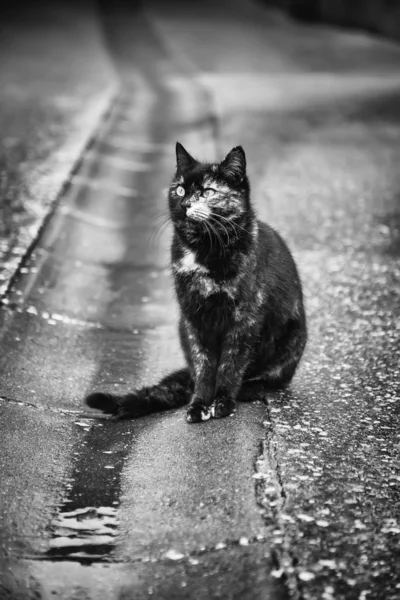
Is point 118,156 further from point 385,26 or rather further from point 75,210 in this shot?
point 385,26

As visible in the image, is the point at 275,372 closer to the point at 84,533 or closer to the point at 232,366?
the point at 232,366

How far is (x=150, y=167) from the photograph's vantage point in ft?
31.8

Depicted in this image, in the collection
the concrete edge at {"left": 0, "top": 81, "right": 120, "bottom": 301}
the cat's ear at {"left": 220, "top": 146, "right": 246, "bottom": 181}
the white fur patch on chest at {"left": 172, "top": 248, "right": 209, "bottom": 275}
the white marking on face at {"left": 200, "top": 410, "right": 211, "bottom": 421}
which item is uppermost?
the cat's ear at {"left": 220, "top": 146, "right": 246, "bottom": 181}

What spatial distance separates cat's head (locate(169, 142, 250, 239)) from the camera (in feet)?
14.1

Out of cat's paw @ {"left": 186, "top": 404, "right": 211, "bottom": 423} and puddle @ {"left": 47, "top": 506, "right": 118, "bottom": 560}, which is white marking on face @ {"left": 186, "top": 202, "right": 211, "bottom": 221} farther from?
puddle @ {"left": 47, "top": 506, "right": 118, "bottom": 560}

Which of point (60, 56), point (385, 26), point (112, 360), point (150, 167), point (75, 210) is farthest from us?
point (385, 26)

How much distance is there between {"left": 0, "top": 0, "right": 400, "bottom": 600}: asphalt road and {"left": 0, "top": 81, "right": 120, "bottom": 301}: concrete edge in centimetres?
10

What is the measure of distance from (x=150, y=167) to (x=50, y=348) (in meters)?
4.76

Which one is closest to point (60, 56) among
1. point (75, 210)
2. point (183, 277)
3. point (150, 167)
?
point (150, 167)

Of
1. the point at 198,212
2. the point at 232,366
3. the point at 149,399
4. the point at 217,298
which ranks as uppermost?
the point at 198,212

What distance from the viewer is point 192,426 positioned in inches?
164

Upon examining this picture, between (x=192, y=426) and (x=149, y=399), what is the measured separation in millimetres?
323

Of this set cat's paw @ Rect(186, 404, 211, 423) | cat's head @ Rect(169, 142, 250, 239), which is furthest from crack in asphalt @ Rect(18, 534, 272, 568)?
cat's head @ Rect(169, 142, 250, 239)

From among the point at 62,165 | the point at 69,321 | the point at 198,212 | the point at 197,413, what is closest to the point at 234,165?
the point at 198,212
